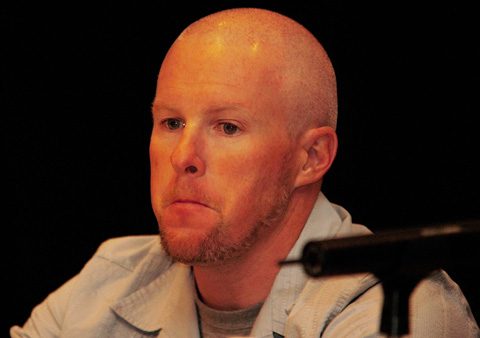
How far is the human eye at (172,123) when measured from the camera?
7.35ft

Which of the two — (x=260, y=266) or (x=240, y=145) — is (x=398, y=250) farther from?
(x=260, y=266)

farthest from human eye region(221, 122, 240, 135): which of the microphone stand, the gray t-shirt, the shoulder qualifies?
the microphone stand

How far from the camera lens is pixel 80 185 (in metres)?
3.17

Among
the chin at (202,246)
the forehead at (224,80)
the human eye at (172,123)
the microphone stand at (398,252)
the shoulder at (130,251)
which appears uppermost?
the forehead at (224,80)

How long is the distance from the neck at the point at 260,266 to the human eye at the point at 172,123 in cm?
44

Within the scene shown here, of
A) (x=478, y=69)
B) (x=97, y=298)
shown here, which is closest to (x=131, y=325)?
(x=97, y=298)

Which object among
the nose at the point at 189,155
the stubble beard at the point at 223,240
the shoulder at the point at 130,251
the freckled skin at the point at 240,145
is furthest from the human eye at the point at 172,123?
the shoulder at the point at 130,251

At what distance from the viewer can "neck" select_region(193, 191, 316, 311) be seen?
2256 mm

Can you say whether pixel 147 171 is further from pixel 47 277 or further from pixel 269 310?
pixel 269 310

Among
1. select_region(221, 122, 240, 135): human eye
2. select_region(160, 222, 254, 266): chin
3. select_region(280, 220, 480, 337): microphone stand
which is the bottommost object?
select_region(280, 220, 480, 337): microphone stand

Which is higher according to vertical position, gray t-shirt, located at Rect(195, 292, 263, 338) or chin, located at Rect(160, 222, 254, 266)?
chin, located at Rect(160, 222, 254, 266)

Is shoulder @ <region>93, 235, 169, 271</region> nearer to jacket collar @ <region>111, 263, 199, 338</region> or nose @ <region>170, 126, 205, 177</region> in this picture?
jacket collar @ <region>111, 263, 199, 338</region>

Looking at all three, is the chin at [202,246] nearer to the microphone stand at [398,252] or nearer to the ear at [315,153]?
the ear at [315,153]

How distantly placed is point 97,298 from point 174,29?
44.7 inches
